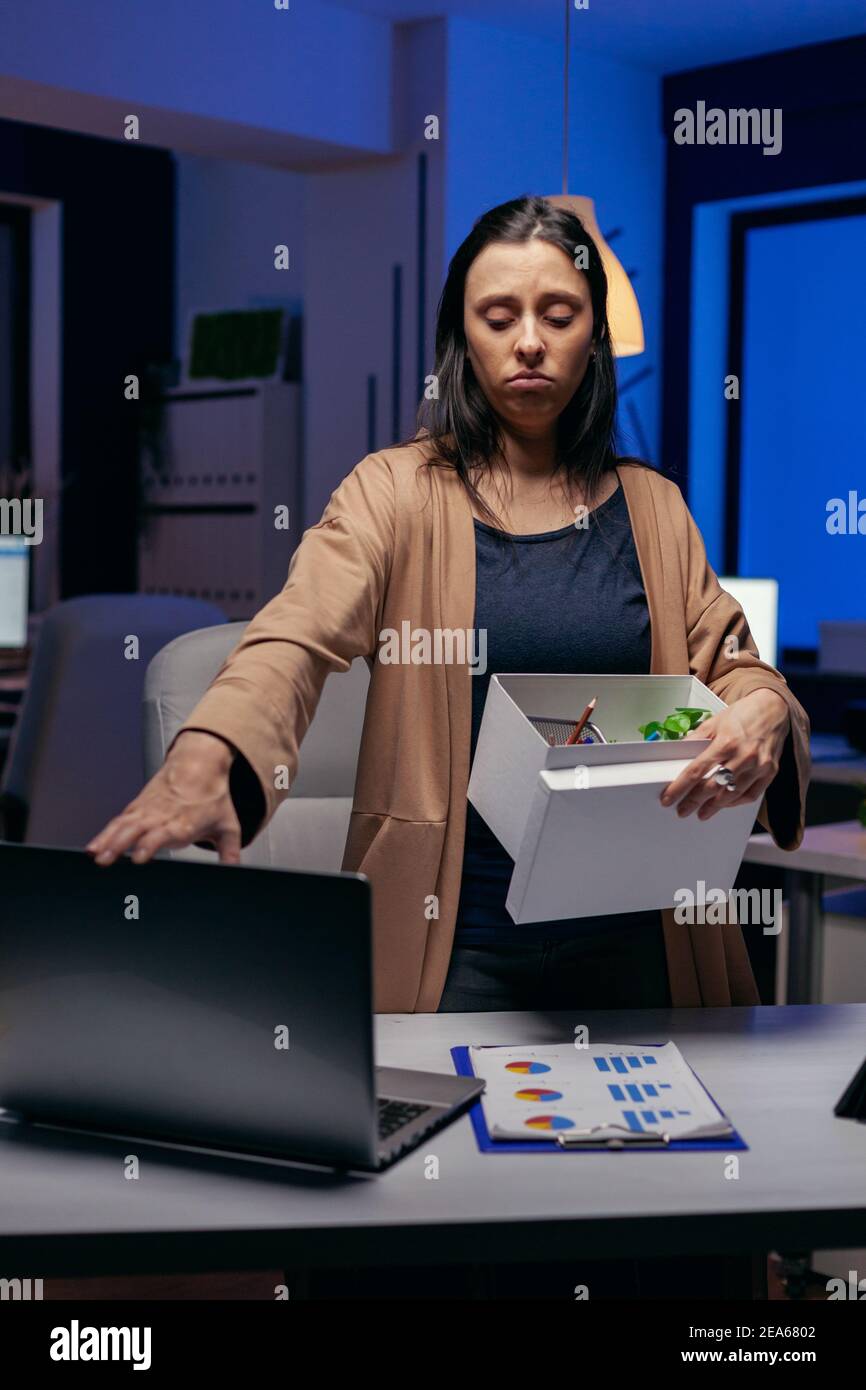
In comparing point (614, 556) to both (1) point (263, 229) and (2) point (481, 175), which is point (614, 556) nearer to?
(2) point (481, 175)

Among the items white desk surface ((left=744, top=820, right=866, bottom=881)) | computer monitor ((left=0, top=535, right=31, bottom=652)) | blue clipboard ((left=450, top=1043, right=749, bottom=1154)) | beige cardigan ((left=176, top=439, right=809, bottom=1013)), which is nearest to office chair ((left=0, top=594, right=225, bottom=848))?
white desk surface ((left=744, top=820, right=866, bottom=881))

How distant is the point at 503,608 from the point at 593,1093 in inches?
18.4

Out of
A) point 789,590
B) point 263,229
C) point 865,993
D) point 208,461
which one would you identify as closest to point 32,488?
point 208,461

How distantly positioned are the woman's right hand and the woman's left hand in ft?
1.14

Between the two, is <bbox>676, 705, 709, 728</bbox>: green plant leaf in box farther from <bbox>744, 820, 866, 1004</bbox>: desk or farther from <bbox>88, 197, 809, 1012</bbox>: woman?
<bbox>744, 820, 866, 1004</bbox>: desk

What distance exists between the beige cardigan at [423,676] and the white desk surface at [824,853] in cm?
114

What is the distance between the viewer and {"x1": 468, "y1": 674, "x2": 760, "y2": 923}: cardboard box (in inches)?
45.6

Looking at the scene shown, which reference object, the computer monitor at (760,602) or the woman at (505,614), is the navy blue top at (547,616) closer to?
the woman at (505,614)

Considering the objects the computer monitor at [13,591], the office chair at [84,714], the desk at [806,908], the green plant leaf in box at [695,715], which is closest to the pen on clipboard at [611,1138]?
the green plant leaf in box at [695,715]

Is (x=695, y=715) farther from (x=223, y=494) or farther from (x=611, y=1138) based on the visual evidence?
(x=223, y=494)

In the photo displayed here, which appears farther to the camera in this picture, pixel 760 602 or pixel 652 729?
pixel 760 602

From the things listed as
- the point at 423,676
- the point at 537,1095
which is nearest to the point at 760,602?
the point at 423,676

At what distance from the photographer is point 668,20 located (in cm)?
458
